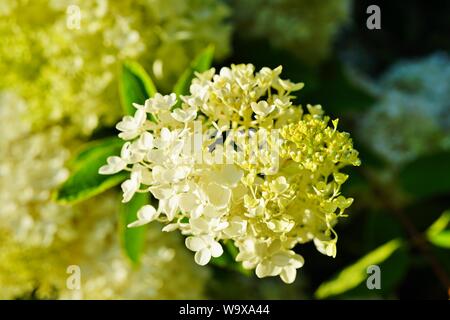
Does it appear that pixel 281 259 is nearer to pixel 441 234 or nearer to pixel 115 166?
pixel 115 166

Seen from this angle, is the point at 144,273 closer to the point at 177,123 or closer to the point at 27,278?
the point at 27,278

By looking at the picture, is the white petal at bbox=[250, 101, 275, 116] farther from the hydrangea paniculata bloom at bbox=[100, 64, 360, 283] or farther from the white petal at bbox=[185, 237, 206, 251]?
the white petal at bbox=[185, 237, 206, 251]

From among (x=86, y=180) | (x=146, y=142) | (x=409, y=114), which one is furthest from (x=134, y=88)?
(x=409, y=114)

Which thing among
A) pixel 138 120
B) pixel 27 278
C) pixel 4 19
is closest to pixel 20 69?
pixel 4 19

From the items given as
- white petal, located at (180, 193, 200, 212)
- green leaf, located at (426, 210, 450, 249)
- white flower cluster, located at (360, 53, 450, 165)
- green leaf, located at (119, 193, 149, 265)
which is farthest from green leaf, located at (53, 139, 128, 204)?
white flower cluster, located at (360, 53, 450, 165)

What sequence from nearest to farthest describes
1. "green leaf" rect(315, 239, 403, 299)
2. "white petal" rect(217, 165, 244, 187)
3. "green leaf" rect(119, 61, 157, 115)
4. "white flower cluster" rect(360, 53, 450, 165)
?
"white petal" rect(217, 165, 244, 187), "green leaf" rect(119, 61, 157, 115), "green leaf" rect(315, 239, 403, 299), "white flower cluster" rect(360, 53, 450, 165)

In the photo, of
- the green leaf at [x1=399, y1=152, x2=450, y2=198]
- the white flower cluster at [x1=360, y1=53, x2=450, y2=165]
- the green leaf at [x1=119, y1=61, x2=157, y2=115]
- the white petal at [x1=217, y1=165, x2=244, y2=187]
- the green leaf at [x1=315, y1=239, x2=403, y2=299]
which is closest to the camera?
the white petal at [x1=217, y1=165, x2=244, y2=187]

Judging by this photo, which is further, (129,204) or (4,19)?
(4,19)
